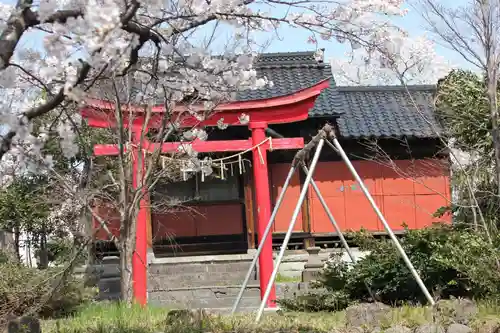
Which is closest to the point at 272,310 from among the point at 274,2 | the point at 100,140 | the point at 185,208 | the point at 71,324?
the point at 71,324

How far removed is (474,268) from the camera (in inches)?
325

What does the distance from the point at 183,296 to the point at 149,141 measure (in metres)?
3.06

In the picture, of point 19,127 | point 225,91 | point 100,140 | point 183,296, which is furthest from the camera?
point 100,140

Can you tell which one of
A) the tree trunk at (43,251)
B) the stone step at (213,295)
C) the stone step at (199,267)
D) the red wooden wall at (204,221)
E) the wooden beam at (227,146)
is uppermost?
the wooden beam at (227,146)

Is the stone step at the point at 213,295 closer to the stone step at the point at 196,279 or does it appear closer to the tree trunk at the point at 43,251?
the stone step at the point at 196,279

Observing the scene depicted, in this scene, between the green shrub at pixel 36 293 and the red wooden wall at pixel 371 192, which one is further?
the red wooden wall at pixel 371 192

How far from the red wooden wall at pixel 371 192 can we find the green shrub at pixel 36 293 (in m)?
5.21

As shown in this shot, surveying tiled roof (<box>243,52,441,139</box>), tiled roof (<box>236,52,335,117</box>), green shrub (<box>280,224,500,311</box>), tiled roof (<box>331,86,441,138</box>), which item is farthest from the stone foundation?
tiled roof (<box>236,52,335,117</box>)

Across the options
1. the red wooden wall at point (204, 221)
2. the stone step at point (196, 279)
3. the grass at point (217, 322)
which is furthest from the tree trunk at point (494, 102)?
the red wooden wall at point (204, 221)

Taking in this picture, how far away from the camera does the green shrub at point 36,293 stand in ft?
29.6

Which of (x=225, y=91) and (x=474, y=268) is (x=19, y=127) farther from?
(x=474, y=268)

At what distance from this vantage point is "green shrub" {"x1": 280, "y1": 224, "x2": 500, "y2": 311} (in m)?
8.39

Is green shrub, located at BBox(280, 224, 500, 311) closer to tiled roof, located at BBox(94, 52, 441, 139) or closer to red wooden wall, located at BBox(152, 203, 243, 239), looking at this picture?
tiled roof, located at BBox(94, 52, 441, 139)

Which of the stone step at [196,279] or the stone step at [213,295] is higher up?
the stone step at [196,279]
